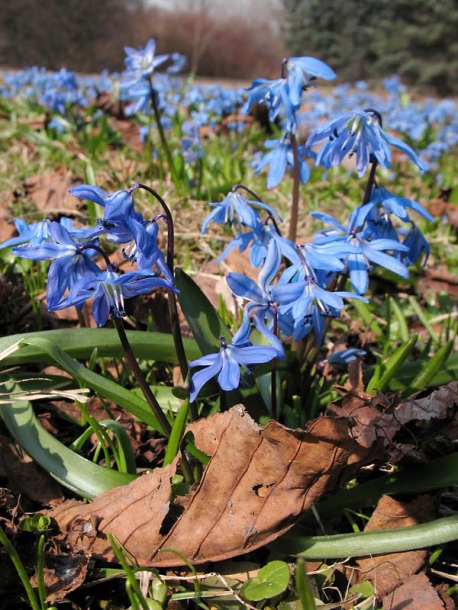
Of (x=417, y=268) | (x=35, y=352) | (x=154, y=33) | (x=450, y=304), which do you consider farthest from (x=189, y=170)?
(x=154, y=33)

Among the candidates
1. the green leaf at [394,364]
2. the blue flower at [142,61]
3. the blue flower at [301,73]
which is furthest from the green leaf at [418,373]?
the blue flower at [142,61]

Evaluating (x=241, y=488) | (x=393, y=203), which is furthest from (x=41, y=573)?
(x=393, y=203)

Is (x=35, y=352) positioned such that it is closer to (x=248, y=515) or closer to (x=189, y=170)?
(x=248, y=515)

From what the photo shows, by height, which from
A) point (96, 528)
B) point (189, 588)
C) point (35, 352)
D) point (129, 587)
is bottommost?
point (189, 588)

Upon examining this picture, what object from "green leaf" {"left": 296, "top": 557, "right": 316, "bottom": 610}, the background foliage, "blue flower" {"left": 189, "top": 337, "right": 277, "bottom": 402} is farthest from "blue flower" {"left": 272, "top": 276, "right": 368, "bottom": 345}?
the background foliage

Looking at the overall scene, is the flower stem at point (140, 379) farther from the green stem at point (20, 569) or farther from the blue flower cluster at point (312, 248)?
the green stem at point (20, 569)

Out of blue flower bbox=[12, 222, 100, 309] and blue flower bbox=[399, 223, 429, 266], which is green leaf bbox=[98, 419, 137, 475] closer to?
blue flower bbox=[12, 222, 100, 309]

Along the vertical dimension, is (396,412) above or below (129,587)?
above

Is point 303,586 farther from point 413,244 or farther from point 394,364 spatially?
point 413,244
